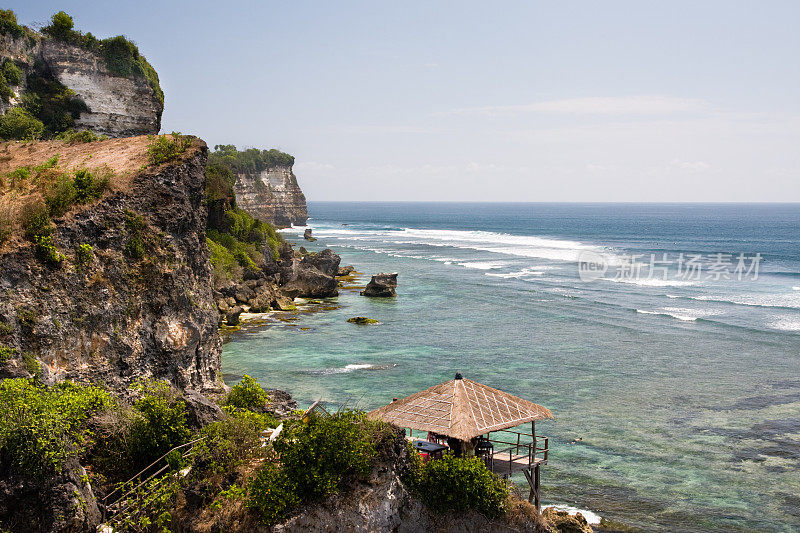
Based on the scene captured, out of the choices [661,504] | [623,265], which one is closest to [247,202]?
[623,265]

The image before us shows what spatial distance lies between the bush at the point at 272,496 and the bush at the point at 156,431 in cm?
311

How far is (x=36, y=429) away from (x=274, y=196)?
5675 inches

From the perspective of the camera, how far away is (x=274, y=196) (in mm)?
154500

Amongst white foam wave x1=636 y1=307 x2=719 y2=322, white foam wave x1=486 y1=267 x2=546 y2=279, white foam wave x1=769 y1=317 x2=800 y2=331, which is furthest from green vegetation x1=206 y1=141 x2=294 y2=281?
white foam wave x1=769 y1=317 x2=800 y2=331

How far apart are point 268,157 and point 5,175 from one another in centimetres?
13522

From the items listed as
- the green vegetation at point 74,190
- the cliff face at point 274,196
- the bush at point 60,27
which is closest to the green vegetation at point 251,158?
the cliff face at point 274,196

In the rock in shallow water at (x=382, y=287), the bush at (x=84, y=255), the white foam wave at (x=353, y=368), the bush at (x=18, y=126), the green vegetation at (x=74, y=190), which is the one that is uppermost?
the bush at (x=18, y=126)

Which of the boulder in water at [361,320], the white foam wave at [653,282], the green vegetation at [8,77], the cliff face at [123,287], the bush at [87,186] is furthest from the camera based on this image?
the white foam wave at [653,282]

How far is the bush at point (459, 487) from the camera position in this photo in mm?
15906

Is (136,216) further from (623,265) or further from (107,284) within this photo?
(623,265)

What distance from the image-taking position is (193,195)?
81.5ft

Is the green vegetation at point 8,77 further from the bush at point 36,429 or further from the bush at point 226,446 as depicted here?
the bush at point 226,446

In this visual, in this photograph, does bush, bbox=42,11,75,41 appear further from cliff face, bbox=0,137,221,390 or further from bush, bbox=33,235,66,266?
bush, bbox=33,235,66,266

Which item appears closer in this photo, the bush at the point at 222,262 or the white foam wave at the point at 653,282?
the bush at the point at 222,262
